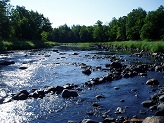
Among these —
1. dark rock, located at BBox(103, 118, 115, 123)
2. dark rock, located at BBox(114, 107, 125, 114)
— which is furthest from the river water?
dark rock, located at BBox(103, 118, 115, 123)

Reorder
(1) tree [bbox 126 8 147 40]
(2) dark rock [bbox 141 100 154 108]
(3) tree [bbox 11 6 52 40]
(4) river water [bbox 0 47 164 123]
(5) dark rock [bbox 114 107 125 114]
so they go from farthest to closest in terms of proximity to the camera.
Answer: (3) tree [bbox 11 6 52 40] < (1) tree [bbox 126 8 147 40] < (2) dark rock [bbox 141 100 154 108] < (5) dark rock [bbox 114 107 125 114] < (4) river water [bbox 0 47 164 123]

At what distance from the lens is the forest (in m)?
93.5

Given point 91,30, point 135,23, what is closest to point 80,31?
point 91,30

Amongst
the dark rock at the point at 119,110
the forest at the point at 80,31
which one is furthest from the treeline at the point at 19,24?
the dark rock at the point at 119,110

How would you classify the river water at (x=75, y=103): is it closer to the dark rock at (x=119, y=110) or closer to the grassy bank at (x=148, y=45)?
the dark rock at (x=119, y=110)

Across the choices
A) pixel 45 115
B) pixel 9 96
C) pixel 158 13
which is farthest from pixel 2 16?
pixel 45 115

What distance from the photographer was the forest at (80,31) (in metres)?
93.5

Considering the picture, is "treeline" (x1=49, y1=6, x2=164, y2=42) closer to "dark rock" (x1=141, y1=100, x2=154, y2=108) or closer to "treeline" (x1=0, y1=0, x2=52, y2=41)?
"treeline" (x1=0, y1=0, x2=52, y2=41)

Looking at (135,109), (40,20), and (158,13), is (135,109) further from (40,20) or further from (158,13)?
(40,20)

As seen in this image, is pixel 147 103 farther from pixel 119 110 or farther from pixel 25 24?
pixel 25 24

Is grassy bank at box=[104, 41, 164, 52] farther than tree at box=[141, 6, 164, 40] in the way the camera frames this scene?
No

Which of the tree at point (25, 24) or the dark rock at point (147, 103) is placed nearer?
the dark rock at point (147, 103)

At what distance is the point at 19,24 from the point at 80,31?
80018 millimetres

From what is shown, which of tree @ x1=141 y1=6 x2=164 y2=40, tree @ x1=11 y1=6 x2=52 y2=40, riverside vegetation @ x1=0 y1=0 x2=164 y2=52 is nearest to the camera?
riverside vegetation @ x1=0 y1=0 x2=164 y2=52
